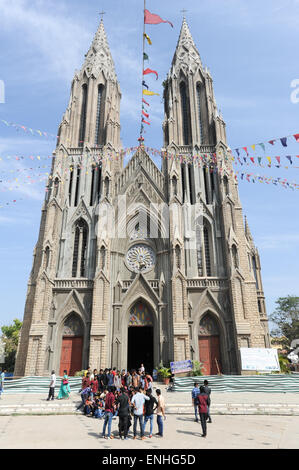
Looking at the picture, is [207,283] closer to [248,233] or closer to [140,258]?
[140,258]

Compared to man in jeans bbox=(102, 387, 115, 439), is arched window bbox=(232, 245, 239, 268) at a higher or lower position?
higher

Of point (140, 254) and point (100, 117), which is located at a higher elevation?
point (100, 117)

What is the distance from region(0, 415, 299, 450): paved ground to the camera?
7.40 metres

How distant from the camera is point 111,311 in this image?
24.3 m

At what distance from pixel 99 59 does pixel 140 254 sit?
2497cm

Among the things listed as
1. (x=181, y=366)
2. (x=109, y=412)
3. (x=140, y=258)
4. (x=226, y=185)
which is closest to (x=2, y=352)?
(x=140, y=258)

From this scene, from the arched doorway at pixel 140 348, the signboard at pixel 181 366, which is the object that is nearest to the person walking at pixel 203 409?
the signboard at pixel 181 366

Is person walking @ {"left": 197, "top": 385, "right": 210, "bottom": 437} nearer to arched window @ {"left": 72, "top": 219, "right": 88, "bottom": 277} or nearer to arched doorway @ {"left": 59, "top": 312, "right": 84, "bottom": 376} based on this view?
arched doorway @ {"left": 59, "top": 312, "right": 84, "bottom": 376}

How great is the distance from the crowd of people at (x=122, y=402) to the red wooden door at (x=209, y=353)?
9.69m

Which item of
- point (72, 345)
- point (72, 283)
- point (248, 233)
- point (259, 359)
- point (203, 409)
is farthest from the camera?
point (248, 233)

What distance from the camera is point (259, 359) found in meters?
19.7

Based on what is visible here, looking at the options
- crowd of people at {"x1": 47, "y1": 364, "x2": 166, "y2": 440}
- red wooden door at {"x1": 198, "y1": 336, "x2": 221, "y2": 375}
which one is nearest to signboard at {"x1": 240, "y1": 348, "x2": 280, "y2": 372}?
red wooden door at {"x1": 198, "y1": 336, "x2": 221, "y2": 375}

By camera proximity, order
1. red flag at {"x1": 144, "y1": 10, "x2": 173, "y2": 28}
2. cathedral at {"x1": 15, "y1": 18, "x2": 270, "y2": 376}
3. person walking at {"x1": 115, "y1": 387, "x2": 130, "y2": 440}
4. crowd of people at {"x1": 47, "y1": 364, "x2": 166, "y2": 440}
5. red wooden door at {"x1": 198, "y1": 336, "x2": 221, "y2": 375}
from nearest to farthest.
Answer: person walking at {"x1": 115, "y1": 387, "x2": 130, "y2": 440} < crowd of people at {"x1": 47, "y1": 364, "x2": 166, "y2": 440} < red flag at {"x1": 144, "y1": 10, "x2": 173, "y2": 28} < cathedral at {"x1": 15, "y1": 18, "x2": 270, "y2": 376} < red wooden door at {"x1": 198, "y1": 336, "x2": 221, "y2": 375}
